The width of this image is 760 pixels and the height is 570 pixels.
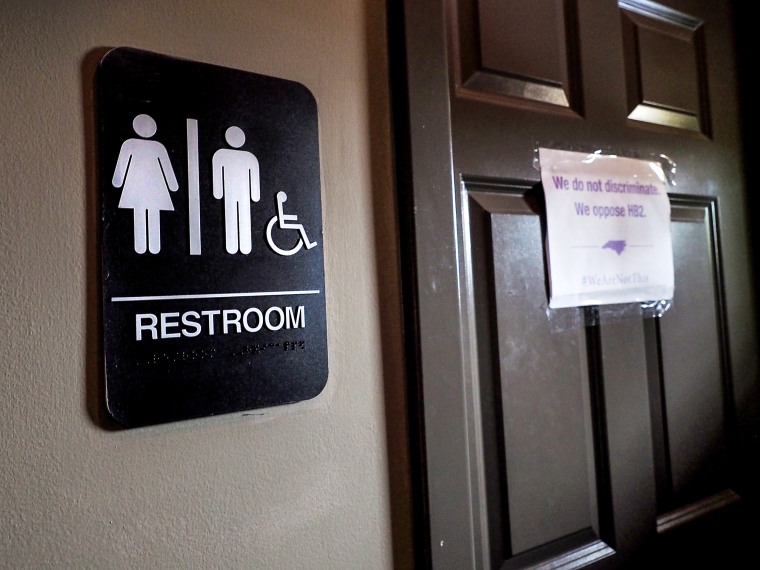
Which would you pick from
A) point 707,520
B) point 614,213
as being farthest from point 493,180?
point 707,520

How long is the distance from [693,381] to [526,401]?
40 centimetres

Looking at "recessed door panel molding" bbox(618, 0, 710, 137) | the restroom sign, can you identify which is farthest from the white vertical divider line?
"recessed door panel molding" bbox(618, 0, 710, 137)

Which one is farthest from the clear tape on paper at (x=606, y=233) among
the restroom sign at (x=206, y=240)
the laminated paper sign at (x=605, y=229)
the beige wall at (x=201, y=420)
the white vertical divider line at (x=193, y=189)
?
the white vertical divider line at (x=193, y=189)

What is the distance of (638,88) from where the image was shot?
87 cm

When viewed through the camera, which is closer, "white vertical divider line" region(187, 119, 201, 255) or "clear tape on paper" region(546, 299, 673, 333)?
"white vertical divider line" region(187, 119, 201, 255)

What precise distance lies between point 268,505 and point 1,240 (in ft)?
1.21

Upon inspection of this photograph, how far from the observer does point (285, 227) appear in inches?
22.1

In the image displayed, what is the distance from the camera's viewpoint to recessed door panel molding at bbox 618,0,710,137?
87cm

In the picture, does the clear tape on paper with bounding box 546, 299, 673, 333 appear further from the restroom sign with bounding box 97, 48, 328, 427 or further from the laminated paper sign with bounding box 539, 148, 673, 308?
the restroom sign with bounding box 97, 48, 328, 427

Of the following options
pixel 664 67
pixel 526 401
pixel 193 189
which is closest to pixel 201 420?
pixel 193 189

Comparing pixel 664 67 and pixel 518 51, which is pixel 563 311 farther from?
pixel 664 67

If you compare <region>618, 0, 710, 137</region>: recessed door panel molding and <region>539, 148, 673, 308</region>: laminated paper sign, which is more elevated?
<region>618, 0, 710, 137</region>: recessed door panel molding

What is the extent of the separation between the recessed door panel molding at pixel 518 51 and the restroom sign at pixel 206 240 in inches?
10.6

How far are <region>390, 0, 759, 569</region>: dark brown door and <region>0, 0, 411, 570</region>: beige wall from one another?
5 centimetres
